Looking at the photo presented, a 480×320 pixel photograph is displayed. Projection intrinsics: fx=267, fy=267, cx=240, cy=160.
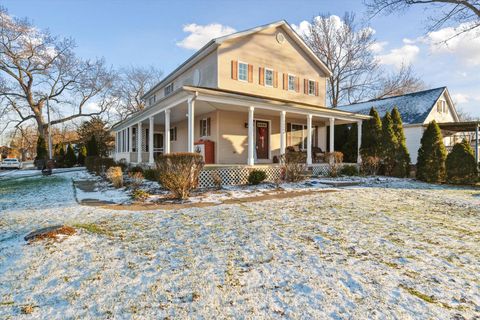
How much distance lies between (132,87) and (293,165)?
3706 cm

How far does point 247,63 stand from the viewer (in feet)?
45.9

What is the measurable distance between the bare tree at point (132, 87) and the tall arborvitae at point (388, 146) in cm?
3403

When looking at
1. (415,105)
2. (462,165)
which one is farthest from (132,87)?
(462,165)

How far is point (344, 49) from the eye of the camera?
3266cm

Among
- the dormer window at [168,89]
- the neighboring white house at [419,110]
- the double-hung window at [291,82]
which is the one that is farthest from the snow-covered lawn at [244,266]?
the neighboring white house at [419,110]

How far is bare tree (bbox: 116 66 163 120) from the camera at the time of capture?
39844 mm

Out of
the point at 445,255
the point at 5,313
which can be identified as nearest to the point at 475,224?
the point at 445,255

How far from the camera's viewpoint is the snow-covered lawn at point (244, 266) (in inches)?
98.6

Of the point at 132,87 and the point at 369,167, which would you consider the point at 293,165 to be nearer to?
the point at 369,167

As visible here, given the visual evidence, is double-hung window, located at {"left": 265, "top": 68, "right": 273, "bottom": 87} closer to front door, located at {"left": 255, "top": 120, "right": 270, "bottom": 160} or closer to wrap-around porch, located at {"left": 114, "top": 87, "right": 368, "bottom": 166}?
wrap-around porch, located at {"left": 114, "top": 87, "right": 368, "bottom": 166}

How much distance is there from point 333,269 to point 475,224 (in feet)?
13.6

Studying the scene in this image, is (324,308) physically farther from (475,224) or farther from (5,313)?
(475,224)

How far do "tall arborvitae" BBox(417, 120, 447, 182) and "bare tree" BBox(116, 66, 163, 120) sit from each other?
3604 cm

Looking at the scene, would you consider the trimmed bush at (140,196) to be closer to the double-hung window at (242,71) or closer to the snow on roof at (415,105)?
the double-hung window at (242,71)
